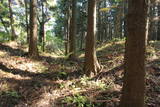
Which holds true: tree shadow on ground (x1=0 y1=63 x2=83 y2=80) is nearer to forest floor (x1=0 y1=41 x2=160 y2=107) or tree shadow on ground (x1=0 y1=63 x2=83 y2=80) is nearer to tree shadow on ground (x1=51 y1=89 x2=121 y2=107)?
forest floor (x1=0 y1=41 x2=160 y2=107)

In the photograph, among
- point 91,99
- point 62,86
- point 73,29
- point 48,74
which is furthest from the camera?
point 73,29

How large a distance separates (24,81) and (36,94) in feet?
4.02

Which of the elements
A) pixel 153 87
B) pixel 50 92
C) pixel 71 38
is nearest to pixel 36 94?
pixel 50 92

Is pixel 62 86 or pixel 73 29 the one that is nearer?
pixel 62 86

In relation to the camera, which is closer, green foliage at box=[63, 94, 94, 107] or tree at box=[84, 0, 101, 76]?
green foliage at box=[63, 94, 94, 107]

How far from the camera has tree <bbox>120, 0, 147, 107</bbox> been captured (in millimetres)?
4398

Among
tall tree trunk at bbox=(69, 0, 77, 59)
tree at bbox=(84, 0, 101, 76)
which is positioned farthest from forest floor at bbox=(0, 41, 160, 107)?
tall tree trunk at bbox=(69, 0, 77, 59)

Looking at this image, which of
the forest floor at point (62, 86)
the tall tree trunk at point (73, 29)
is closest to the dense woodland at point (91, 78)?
the forest floor at point (62, 86)

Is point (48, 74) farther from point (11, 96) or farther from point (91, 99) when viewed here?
point (91, 99)

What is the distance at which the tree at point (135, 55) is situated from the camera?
440 cm

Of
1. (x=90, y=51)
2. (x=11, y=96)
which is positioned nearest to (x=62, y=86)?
(x=11, y=96)

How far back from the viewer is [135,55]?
4477 millimetres

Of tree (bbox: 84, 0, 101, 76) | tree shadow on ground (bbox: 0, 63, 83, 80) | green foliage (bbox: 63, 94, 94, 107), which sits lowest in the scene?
green foliage (bbox: 63, 94, 94, 107)

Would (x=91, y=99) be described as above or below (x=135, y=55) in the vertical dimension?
below
